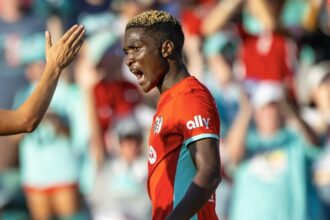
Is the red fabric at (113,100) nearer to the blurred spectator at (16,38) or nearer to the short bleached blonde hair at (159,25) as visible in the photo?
the blurred spectator at (16,38)

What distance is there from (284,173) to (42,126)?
246 cm

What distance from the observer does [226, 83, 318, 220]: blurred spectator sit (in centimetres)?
899

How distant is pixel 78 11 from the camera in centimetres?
1012

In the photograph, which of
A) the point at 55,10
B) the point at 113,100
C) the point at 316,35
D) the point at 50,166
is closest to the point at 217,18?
the point at 316,35

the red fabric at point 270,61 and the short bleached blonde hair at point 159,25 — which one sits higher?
the short bleached blonde hair at point 159,25

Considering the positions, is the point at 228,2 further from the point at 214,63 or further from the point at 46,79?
the point at 46,79

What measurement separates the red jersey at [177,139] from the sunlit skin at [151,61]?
8cm

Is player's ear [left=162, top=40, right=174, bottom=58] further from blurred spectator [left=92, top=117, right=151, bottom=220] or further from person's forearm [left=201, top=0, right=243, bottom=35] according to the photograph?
person's forearm [left=201, top=0, right=243, bottom=35]

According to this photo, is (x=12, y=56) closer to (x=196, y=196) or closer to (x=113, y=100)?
(x=113, y=100)

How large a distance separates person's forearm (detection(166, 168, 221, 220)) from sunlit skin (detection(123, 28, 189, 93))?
66 cm

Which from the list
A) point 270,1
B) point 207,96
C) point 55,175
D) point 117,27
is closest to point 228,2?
point 270,1

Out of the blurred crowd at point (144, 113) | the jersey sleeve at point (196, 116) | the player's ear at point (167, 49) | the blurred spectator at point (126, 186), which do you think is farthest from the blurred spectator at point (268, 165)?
the jersey sleeve at point (196, 116)

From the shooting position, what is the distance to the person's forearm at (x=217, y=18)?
10.0m

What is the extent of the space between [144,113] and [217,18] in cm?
134
